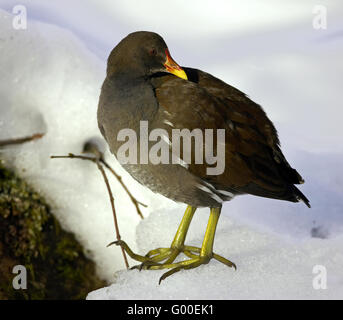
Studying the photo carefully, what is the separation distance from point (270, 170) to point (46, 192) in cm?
140

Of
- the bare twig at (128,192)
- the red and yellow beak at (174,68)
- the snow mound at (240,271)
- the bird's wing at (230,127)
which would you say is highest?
the red and yellow beak at (174,68)

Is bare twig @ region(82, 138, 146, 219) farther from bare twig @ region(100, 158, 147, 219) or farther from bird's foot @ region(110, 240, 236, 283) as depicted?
bird's foot @ region(110, 240, 236, 283)

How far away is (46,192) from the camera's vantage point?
3.05m

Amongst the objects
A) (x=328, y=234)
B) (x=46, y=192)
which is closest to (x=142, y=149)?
(x=46, y=192)

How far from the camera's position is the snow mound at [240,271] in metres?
2.14

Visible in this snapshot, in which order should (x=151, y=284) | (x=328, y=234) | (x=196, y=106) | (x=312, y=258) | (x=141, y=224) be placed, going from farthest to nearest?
(x=328, y=234)
(x=141, y=224)
(x=312, y=258)
(x=151, y=284)
(x=196, y=106)

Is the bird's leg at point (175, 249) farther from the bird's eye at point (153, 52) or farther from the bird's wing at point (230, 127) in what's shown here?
the bird's eye at point (153, 52)

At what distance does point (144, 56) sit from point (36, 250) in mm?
1298

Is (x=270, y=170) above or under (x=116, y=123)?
under

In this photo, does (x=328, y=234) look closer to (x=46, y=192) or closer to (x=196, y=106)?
(x=196, y=106)

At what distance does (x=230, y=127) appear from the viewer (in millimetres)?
2121

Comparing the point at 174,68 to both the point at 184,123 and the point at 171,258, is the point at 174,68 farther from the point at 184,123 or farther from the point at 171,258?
the point at 171,258

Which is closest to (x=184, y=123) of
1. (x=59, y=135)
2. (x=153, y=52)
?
(x=153, y=52)

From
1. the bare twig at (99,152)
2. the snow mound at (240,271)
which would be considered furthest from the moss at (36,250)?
the snow mound at (240,271)
